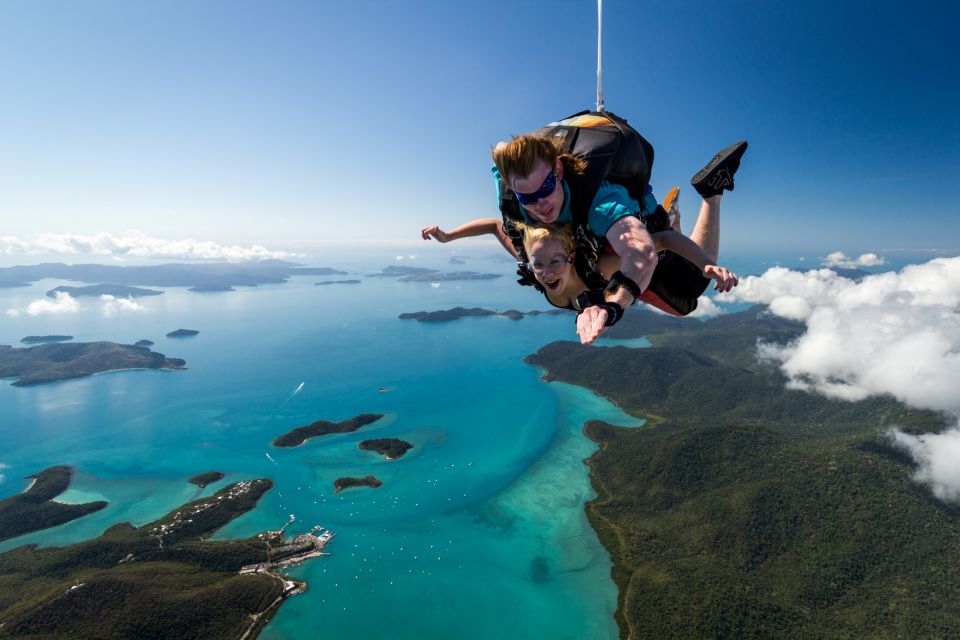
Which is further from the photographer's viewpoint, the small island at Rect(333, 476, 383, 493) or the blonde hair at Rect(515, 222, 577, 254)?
the small island at Rect(333, 476, 383, 493)

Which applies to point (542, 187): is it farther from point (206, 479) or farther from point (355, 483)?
point (206, 479)

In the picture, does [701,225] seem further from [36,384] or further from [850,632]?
[36,384]

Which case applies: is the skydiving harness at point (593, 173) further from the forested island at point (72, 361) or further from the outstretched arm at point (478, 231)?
the forested island at point (72, 361)

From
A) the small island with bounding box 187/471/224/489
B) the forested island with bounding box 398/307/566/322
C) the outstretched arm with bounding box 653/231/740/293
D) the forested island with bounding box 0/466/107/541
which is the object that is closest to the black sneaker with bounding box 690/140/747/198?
the outstretched arm with bounding box 653/231/740/293

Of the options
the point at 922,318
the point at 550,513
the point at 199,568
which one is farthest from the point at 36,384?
the point at 922,318

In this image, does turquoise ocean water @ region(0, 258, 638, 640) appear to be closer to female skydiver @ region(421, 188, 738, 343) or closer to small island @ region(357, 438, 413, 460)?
small island @ region(357, 438, 413, 460)

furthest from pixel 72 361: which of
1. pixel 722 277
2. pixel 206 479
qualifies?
pixel 722 277

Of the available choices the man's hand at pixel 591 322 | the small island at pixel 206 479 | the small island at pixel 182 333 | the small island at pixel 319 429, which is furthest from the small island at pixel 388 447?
the small island at pixel 182 333
